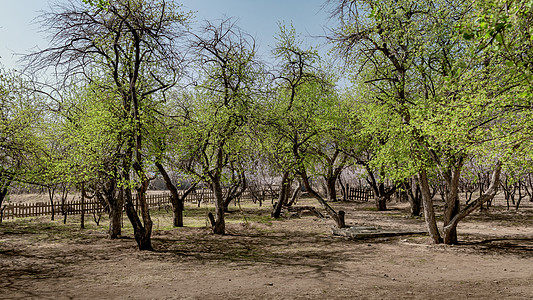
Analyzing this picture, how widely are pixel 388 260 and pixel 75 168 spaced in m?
9.84

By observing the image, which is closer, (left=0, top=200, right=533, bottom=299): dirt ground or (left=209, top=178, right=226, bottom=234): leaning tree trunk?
(left=0, top=200, right=533, bottom=299): dirt ground

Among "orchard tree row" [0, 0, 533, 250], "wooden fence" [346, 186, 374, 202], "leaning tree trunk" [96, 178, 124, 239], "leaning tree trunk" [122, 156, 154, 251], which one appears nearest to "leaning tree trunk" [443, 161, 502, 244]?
"orchard tree row" [0, 0, 533, 250]

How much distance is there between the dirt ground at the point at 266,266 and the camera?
691 centimetres

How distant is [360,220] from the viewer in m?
18.9

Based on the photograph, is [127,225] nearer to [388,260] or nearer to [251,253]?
[251,253]

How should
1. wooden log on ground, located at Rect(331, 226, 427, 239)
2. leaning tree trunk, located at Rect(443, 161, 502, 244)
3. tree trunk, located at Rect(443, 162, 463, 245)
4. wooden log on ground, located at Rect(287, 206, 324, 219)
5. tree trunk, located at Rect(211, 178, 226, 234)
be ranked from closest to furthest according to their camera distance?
leaning tree trunk, located at Rect(443, 161, 502, 244)
tree trunk, located at Rect(443, 162, 463, 245)
wooden log on ground, located at Rect(331, 226, 427, 239)
tree trunk, located at Rect(211, 178, 226, 234)
wooden log on ground, located at Rect(287, 206, 324, 219)

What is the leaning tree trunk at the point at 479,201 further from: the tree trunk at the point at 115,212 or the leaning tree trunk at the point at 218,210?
the tree trunk at the point at 115,212

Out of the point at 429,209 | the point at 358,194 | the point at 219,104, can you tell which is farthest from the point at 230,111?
the point at 358,194

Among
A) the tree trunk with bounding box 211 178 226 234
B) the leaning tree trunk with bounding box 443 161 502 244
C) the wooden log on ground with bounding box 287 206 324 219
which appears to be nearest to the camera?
the leaning tree trunk with bounding box 443 161 502 244

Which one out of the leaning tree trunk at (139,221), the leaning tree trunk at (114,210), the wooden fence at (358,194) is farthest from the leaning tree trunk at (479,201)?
the wooden fence at (358,194)

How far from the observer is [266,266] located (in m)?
9.20

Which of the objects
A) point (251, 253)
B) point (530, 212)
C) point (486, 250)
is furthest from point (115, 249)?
point (530, 212)

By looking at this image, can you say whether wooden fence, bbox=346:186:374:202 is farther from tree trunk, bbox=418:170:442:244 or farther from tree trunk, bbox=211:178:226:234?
tree trunk, bbox=418:170:442:244

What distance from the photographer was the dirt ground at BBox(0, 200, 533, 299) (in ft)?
22.7
